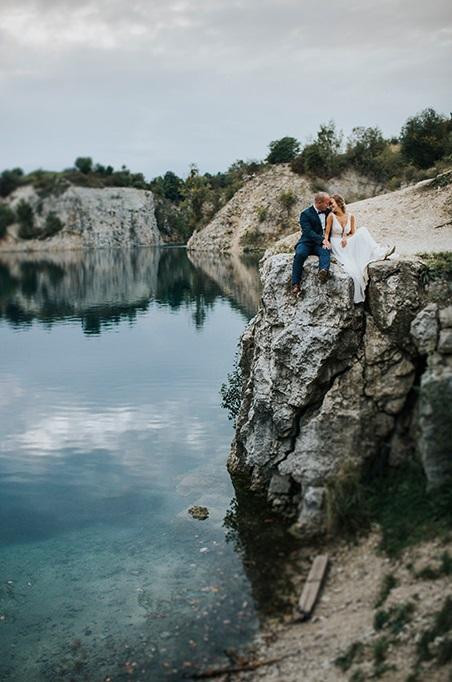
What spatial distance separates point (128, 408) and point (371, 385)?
16.5 meters

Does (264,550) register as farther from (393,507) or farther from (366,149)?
(366,149)

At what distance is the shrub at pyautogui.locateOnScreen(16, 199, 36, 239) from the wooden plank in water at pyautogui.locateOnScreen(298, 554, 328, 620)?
145602 millimetres

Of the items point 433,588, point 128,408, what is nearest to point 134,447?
point 128,408

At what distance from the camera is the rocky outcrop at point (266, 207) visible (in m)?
100

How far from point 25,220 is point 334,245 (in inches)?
5575

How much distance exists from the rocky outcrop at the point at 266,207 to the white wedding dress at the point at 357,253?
7837 cm

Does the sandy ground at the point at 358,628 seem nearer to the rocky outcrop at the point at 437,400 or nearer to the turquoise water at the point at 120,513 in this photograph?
the turquoise water at the point at 120,513

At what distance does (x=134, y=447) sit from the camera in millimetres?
26750

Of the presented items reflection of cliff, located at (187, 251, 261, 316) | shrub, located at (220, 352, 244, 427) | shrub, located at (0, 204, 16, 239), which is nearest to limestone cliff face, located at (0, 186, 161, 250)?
shrub, located at (0, 204, 16, 239)

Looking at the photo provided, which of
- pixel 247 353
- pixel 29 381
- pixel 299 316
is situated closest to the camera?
pixel 299 316

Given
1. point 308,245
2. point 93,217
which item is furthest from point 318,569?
point 93,217

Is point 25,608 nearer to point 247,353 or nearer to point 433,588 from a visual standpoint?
point 433,588

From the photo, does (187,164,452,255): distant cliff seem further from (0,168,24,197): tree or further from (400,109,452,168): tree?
(0,168,24,197): tree

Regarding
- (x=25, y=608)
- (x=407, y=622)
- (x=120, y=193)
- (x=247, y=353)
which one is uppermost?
(x=120, y=193)
